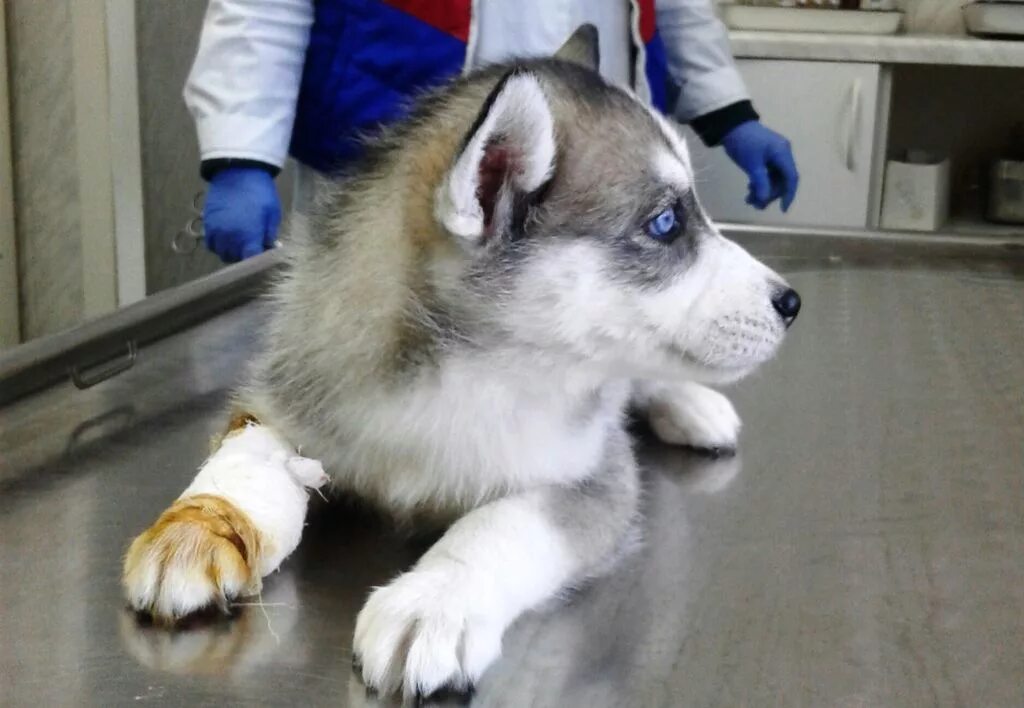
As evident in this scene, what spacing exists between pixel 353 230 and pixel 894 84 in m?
2.11

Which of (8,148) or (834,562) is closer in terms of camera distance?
(834,562)

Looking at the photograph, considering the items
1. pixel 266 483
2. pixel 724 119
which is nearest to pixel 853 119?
pixel 724 119

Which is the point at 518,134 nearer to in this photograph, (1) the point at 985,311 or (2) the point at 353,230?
(2) the point at 353,230

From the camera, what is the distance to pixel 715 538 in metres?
0.83

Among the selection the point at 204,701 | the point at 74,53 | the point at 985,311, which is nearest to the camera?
the point at 204,701

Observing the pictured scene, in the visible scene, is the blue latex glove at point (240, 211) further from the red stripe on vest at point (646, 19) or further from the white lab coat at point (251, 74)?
the red stripe on vest at point (646, 19)

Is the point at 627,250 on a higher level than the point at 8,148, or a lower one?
higher

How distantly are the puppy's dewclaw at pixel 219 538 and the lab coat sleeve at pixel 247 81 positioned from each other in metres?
0.59

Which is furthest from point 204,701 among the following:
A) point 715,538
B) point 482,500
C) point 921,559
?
point 921,559

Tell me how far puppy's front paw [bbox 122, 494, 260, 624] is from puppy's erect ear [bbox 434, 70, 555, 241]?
25 cm

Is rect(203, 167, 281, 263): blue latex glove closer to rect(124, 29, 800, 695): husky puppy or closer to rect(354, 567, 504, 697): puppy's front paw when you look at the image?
rect(124, 29, 800, 695): husky puppy

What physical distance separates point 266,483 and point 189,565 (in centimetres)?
11

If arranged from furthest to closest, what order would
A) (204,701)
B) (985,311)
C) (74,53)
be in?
(74,53) → (985,311) → (204,701)

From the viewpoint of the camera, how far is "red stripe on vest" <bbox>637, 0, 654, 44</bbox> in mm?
1530
